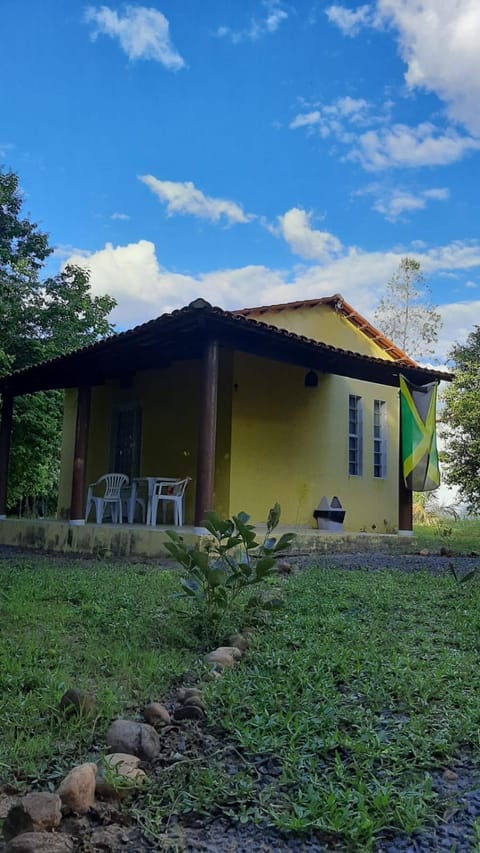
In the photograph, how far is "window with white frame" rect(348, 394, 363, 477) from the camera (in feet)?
37.8

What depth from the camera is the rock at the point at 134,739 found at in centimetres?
209

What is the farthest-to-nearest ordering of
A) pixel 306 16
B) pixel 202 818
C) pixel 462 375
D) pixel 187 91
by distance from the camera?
pixel 462 375
pixel 187 91
pixel 306 16
pixel 202 818

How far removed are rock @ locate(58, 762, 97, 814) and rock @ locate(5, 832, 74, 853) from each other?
0.52 ft

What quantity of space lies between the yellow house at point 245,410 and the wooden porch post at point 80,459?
2 cm

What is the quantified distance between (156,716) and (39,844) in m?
0.83

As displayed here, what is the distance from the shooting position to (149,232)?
21125mm

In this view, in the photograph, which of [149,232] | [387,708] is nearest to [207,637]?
[387,708]

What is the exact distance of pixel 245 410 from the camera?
9461 millimetres

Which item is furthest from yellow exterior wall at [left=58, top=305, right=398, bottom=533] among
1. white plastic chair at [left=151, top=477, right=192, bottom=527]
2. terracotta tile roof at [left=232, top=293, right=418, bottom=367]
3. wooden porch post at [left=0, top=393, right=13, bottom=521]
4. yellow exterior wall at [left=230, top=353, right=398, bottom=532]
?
wooden porch post at [left=0, top=393, right=13, bottom=521]

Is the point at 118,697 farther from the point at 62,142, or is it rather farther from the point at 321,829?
the point at 62,142

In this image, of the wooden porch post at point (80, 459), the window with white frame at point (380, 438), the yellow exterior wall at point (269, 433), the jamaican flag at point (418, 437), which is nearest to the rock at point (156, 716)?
the yellow exterior wall at point (269, 433)

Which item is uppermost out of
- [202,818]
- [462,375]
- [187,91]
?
[187,91]

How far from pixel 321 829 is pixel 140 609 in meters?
2.59

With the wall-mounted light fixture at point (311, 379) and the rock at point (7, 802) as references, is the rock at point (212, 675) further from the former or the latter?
the wall-mounted light fixture at point (311, 379)
